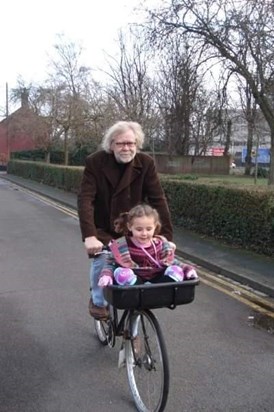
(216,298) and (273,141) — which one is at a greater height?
(273,141)

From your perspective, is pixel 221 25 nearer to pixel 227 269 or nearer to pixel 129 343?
pixel 227 269

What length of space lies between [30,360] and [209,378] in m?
1.53

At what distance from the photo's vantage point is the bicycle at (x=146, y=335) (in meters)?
3.22

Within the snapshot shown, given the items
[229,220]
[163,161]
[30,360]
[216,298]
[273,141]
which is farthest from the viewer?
[163,161]

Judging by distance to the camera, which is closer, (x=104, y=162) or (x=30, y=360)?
(x=104, y=162)

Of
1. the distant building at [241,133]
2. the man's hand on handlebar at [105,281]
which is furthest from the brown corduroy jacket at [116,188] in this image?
the distant building at [241,133]

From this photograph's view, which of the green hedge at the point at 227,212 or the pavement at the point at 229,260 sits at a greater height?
the green hedge at the point at 227,212

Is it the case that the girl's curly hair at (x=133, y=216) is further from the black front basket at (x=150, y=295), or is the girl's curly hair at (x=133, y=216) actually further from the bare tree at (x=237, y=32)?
the bare tree at (x=237, y=32)

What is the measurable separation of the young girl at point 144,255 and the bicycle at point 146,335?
16 centimetres

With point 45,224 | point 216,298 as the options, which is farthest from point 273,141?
point 216,298

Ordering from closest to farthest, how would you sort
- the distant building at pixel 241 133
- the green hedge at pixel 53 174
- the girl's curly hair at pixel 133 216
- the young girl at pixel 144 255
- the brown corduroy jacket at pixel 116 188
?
the young girl at pixel 144 255, the girl's curly hair at pixel 133 216, the brown corduroy jacket at pixel 116 188, the green hedge at pixel 53 174, the distant building at pixel 241 133

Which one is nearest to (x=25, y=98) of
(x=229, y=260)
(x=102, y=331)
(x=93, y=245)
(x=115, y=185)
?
(x=229, y=260)

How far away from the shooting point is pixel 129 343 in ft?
12.2

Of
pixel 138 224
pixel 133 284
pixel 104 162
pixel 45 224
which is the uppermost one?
pixel 104 162
